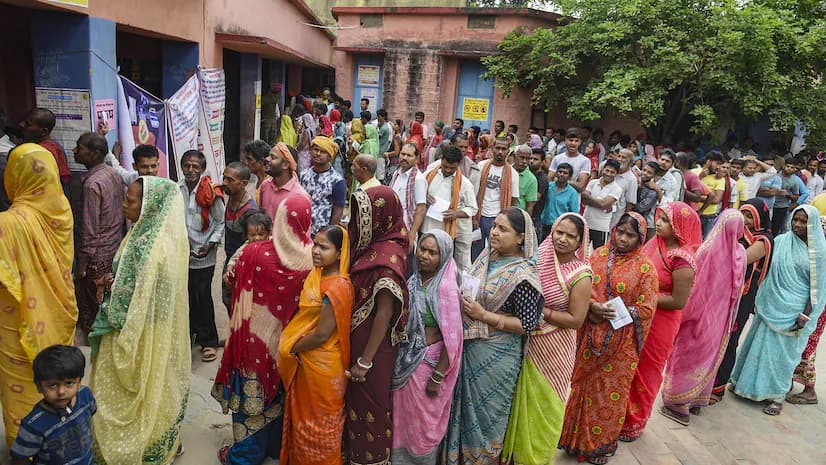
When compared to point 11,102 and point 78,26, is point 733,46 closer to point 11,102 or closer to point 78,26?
point 78,26

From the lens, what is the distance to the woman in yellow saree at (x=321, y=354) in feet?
8.77

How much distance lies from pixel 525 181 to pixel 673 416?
2976 mm

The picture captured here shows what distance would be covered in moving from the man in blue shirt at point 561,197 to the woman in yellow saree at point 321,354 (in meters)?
4.48

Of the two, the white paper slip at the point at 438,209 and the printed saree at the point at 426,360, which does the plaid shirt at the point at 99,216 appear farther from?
the white paper slip at the point at 438,209

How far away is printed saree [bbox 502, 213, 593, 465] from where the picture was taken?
314 centimetres

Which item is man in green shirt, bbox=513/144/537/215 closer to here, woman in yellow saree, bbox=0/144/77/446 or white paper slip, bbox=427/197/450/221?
white paper slip, bbox=427/197/450/221

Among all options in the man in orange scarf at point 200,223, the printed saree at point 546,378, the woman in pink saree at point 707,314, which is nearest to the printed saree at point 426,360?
the printed saree at point 546,378

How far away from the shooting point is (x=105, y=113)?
16.9 ft

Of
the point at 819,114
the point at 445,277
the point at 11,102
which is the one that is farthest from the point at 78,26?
the point at 819,114

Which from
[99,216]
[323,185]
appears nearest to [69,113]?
[99,216]

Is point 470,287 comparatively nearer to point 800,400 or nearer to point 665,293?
point 665,293

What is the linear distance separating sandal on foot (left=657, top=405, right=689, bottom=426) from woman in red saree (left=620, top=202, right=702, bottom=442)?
1.86 ft

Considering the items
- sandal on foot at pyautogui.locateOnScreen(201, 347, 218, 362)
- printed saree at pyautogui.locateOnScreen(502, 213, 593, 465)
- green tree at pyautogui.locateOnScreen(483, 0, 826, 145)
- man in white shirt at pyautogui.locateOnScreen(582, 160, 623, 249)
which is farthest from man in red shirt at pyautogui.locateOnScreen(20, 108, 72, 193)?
green tree at pyautogui.locateOnScreen(483, 0, 826, 145)

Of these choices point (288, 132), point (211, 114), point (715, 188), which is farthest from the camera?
point (288, 132)
